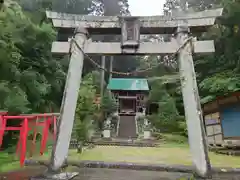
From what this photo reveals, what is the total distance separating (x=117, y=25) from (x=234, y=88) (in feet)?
27.1

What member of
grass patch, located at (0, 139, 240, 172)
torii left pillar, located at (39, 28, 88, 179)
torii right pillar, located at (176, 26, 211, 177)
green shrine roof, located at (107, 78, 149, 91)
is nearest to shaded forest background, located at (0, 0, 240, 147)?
torii right pillar, located at (176, 26, 211, 177)

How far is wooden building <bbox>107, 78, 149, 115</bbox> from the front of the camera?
1079 inches

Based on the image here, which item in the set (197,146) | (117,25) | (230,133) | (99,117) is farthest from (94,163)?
(99,117)

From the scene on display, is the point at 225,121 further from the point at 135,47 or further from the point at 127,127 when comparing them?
the point at 127,127

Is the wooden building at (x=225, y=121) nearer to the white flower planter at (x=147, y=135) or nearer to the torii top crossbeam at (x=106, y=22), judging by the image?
the torii top crossbeam at (x=106, y=22)

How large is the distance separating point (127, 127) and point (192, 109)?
17.8 meters

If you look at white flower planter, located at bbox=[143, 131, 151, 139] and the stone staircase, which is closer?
white flower planter, located at bbox=[143, 131, 151, 139]

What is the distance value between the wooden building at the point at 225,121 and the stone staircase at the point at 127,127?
9.63m

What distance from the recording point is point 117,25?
19.5ft

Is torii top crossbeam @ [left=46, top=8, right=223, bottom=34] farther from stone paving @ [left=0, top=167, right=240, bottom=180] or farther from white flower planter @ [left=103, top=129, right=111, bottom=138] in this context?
white flower planter @ [left=103, top=129, right=111, bottom=138]

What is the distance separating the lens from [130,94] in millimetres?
28219

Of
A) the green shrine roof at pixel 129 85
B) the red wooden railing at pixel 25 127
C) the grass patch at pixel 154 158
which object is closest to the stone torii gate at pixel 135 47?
the red wooden railing at pixel 25 127

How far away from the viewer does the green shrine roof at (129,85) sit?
27391 millimetres

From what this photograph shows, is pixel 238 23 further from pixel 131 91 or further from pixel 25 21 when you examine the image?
pixel 131 91
